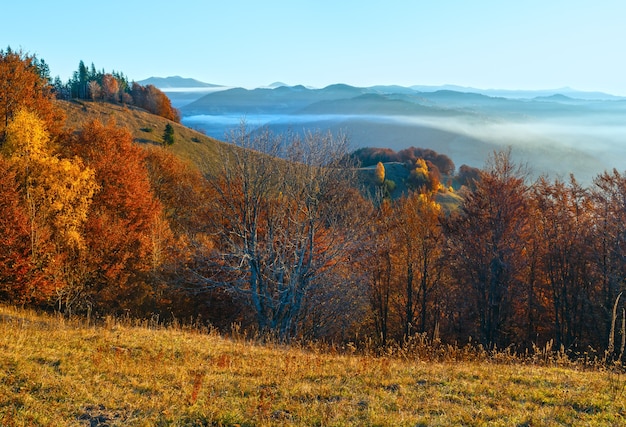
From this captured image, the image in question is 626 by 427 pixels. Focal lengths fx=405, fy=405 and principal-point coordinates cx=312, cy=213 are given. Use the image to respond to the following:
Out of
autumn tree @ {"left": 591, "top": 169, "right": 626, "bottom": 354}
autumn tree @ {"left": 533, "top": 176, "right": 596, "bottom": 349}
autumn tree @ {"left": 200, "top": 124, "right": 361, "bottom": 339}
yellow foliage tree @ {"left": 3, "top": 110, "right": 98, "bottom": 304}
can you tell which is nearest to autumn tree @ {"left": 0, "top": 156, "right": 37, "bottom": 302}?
yellow foliage tree @ {"left": 3, "top": 110, "right": 98, "bottom": 304}

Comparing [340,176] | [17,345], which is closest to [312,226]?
[340,176]

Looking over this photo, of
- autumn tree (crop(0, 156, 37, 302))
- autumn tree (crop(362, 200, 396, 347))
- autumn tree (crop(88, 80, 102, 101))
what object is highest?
autumn tree (crop(88, 80, 102, 101))

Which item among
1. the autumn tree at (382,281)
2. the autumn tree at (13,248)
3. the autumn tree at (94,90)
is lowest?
the autumn tree at (382,281)

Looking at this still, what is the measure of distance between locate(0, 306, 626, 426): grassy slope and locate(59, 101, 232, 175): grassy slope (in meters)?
71.6

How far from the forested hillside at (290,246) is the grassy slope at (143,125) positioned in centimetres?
4876

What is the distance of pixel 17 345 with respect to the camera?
8.84m

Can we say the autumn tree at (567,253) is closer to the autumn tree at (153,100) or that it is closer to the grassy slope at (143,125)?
the grassy slope at (143,125)

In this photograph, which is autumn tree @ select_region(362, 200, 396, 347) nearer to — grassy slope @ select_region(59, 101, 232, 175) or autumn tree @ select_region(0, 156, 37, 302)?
autumn tree @ select_region(0, 156, 37, 302)

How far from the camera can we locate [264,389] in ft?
25.0

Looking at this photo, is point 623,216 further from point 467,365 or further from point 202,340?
point 202,340

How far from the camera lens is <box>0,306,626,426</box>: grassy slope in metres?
6.34

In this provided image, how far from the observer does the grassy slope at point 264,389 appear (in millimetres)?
6340

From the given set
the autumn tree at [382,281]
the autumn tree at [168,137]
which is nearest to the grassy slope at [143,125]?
the autumn tree at [168,137]

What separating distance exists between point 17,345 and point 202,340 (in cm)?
445
